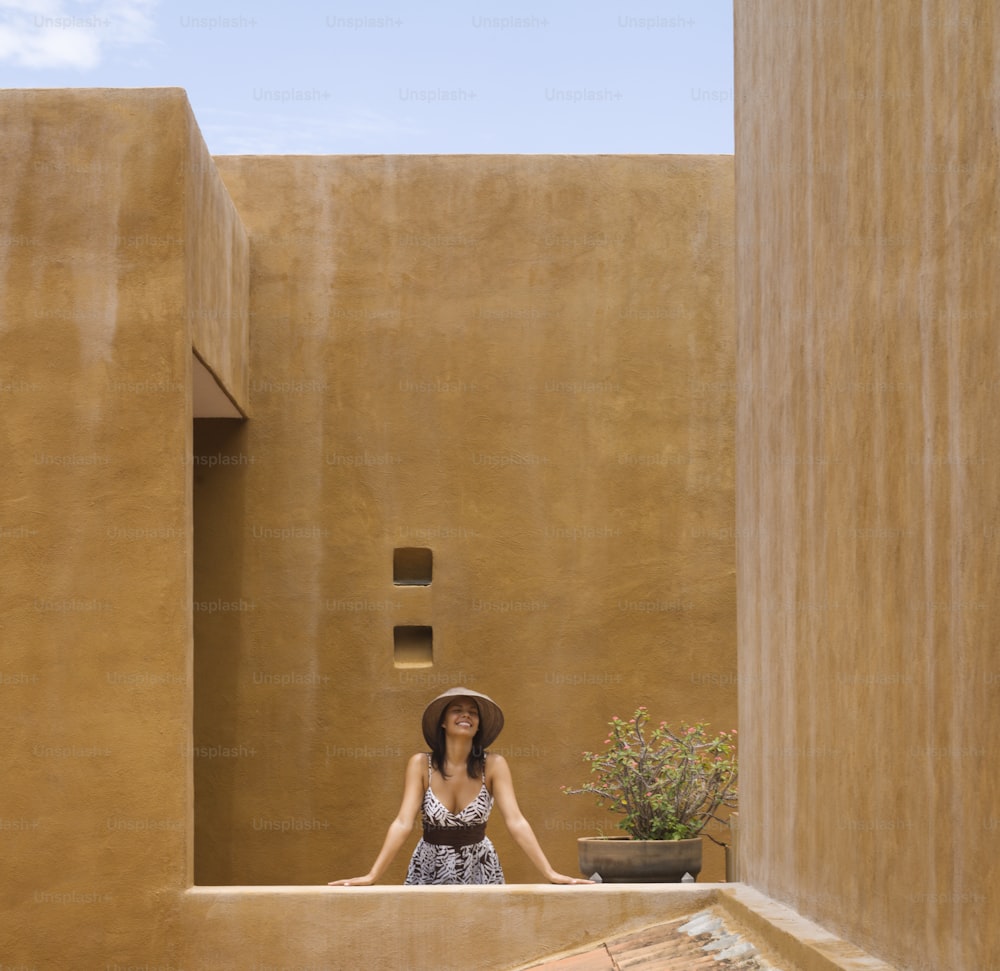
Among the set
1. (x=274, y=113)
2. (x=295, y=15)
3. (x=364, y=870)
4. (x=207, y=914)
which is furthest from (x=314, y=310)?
(x=207, y=914)

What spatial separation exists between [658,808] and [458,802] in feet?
3.18

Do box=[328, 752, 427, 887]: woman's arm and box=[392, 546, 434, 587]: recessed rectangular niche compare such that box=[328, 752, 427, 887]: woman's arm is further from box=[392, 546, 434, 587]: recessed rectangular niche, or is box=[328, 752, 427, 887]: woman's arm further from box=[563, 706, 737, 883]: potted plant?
box=[392, 546, 434, 587]: recessed rectangular niche

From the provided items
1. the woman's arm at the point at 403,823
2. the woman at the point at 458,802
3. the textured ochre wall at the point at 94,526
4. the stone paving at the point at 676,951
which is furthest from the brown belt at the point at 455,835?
the textured ochre wall at the point at 94,526

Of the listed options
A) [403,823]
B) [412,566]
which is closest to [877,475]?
[403,823]

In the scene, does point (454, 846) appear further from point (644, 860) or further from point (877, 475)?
point (877, 475)

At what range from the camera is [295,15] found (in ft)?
25.9

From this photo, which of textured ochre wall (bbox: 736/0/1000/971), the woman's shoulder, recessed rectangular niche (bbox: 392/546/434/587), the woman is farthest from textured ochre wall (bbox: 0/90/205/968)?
recessed rectangular niche (bbox: 392/546/434/587)

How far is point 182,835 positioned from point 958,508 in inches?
155

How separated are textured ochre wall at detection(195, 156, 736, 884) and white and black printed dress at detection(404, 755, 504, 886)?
7.68 ft

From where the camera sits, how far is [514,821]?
643 cm

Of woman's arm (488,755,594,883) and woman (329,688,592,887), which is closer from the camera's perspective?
woman's arm (488,755,594,883)

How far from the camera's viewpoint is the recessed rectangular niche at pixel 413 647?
907 centimetres

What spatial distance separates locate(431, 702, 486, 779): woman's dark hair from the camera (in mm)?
6672

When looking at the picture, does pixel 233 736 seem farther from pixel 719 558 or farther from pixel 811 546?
pixel 811 546
